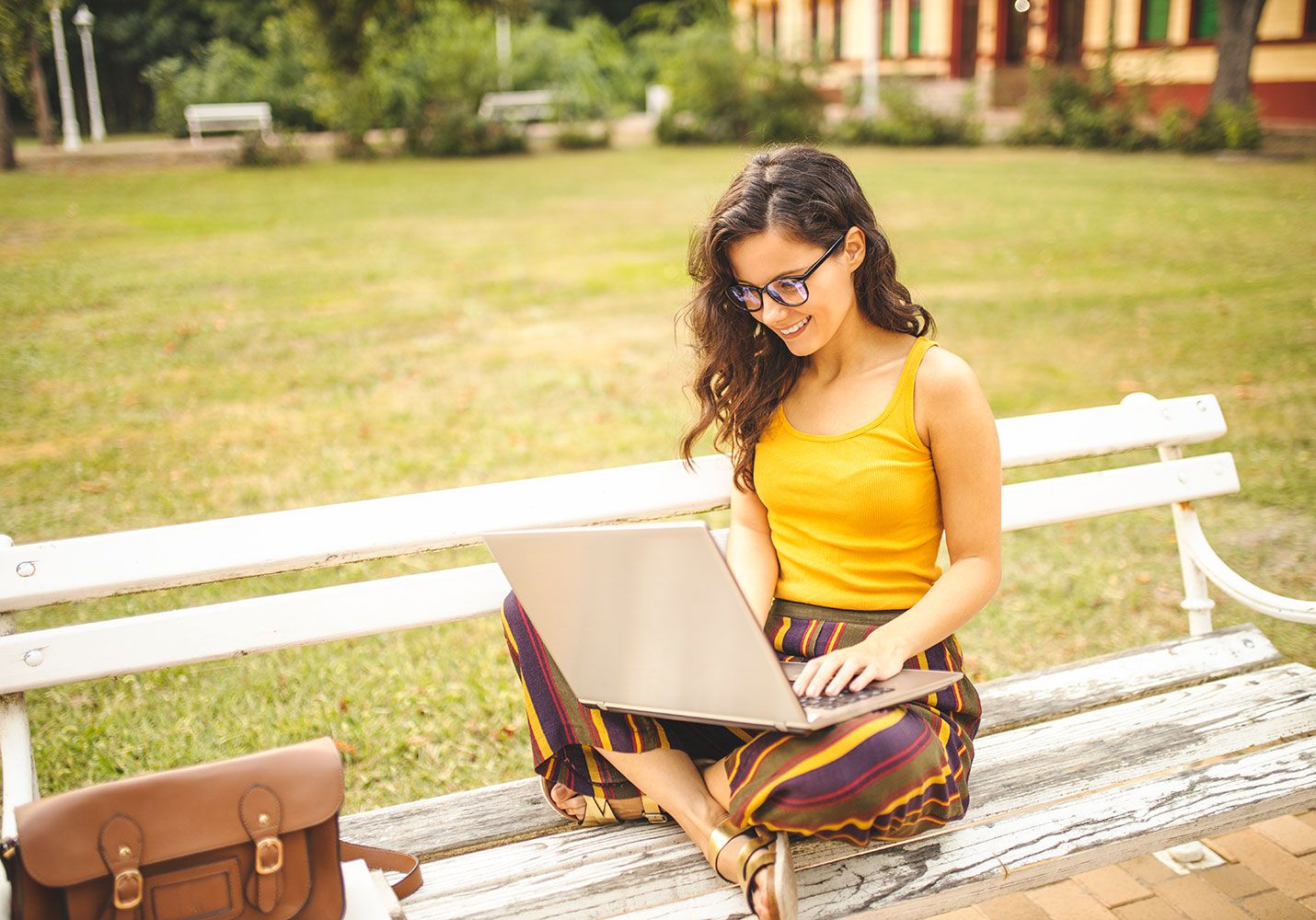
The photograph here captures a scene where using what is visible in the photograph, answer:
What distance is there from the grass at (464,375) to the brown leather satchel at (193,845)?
1.72 meters

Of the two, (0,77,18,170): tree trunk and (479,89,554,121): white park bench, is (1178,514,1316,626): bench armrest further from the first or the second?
(479,89,554,121): white park bench

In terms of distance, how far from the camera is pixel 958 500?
2.29 metres

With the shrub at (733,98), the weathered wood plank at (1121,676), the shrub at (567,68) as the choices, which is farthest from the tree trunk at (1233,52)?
the weathered wood plank at (1121,676)

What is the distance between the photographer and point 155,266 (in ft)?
35.8

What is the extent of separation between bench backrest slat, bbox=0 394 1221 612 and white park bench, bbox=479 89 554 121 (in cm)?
2150

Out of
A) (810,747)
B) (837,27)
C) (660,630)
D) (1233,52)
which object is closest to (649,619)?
(660,630)

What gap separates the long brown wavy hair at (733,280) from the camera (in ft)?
7.47

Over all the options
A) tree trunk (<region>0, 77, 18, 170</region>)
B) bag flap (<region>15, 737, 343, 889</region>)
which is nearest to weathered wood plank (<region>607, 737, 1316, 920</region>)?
bag flap (<region>15, 737, 343, 889</region>)

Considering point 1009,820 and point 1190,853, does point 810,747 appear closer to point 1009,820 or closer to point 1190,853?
point 1009,820

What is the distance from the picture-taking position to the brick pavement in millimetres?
2637

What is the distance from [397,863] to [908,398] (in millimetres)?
1244

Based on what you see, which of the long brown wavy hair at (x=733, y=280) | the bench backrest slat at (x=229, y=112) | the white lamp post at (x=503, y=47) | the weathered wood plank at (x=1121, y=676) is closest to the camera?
the long brown wavy hair at (x=733, y=280)

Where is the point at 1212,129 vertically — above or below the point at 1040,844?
above

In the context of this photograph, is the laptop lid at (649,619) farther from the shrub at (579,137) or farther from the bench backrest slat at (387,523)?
the shrub at (579,137)
